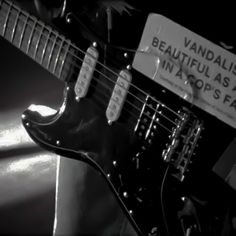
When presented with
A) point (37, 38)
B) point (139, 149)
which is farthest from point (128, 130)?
point (37, 38)

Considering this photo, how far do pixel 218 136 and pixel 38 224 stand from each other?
662 millimetres

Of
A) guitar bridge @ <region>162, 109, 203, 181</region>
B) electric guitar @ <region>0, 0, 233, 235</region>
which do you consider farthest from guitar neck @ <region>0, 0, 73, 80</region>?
guitar bridge @ <region>162, 109, 203, 181</region>

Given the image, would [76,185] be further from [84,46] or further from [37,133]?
[84,46]

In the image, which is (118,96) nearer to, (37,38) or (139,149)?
(139,149)

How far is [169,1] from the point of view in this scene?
27.9 inches

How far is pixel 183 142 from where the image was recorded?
2.37 ft

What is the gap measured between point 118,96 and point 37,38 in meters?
0.22

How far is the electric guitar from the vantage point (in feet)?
2.34

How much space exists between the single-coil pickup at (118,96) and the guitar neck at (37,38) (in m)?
0.12

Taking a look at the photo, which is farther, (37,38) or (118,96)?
(37,38)

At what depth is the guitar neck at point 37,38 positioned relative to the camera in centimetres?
85

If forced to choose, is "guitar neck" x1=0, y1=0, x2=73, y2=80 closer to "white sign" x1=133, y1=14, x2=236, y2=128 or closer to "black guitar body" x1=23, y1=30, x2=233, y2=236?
"black guitar body" x1=23, y1=30, x2=233, y2=236

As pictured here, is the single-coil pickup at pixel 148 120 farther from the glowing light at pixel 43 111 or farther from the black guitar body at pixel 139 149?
the glowing light at pixel 43 111

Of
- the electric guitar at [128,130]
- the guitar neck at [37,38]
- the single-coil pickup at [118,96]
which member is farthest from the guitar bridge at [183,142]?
the guitar neck at [37,38]
